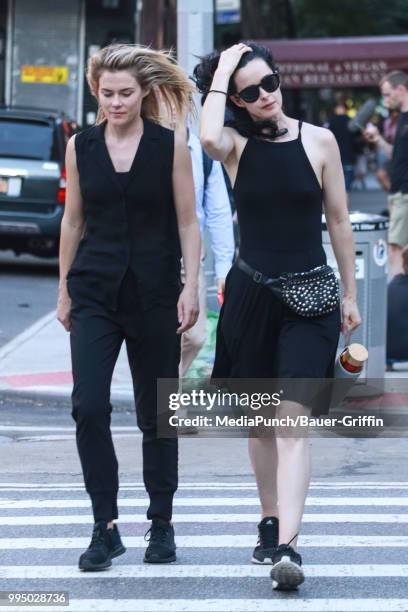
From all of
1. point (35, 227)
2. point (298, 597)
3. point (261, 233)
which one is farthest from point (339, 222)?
point (35, 227)

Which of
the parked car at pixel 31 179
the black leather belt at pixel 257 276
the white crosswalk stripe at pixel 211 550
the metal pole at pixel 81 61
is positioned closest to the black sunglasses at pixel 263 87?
the black leather belt at pixel 257 276

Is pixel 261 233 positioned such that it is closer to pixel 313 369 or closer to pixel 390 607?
pixel 313 369

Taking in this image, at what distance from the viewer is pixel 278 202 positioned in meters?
5.46

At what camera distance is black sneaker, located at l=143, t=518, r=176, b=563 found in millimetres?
5684

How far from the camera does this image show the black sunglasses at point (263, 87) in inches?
216

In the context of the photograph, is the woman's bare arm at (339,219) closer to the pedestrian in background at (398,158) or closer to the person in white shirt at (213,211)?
the person in white shirt at (213,211)

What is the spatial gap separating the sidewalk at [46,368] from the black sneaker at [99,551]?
4.05 metres

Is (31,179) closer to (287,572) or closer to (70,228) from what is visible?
(70,228)

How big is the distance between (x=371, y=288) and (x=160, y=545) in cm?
467

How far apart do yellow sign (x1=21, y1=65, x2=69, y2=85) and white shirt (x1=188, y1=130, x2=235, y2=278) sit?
56.6 ft

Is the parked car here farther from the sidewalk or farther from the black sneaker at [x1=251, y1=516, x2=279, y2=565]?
the black sneaker at [x1=251, y1=516, x2=279, y2=565]

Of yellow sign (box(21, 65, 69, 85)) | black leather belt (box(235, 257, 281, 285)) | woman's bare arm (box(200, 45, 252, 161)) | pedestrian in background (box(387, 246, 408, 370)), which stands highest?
woman's bare arm (box(200, 45, 252, 161))

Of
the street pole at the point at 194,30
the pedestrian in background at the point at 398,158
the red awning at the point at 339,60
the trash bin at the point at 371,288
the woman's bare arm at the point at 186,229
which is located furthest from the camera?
the red awning at the point at 339,60

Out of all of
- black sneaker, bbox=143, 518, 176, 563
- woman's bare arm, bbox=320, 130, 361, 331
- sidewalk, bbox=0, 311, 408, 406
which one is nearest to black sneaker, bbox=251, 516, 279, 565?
black sneaker, bbox=143, 518, 176, 563
